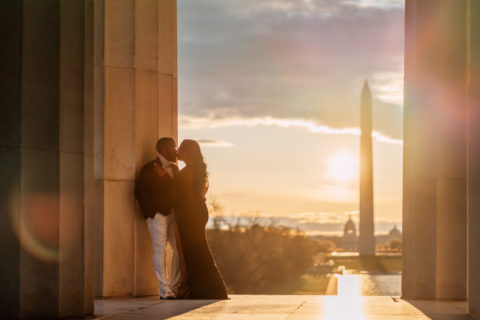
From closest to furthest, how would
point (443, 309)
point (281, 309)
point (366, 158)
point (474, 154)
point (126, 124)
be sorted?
point (474, 154) → point (281, 309) → point (443, 309) → point (126, 124) → point (366, 158)

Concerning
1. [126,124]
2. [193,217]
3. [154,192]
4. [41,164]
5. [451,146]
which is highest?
[126,124]

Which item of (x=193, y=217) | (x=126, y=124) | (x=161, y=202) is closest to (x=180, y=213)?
(x=193, y=217)

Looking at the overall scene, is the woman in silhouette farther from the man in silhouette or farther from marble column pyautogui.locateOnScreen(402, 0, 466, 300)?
marble column pyautogui.locateOnScreen(402, 0, 466, 300)

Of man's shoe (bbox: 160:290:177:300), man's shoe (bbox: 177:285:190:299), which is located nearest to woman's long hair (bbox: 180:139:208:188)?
man's shoe (bbox: 177:285:190:299)

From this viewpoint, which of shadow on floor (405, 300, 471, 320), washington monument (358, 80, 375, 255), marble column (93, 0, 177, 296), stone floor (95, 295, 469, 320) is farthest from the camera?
washington monument (358, 80, 375, 255)

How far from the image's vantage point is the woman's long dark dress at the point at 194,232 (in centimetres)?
1486

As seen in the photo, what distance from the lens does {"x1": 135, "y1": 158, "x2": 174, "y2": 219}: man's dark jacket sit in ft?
49.6

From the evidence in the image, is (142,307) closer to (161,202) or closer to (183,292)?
(183,292)

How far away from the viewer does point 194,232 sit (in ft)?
49.4

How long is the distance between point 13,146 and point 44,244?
4.03 ft

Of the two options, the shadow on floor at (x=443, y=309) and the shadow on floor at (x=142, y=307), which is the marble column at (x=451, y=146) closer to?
the shadow on floor at (x=443, y=309)

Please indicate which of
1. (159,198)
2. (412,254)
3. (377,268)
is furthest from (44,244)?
(377,268)

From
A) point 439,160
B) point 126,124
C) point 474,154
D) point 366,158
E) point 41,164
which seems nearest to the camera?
point 41,164

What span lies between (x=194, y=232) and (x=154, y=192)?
0.98 meters
